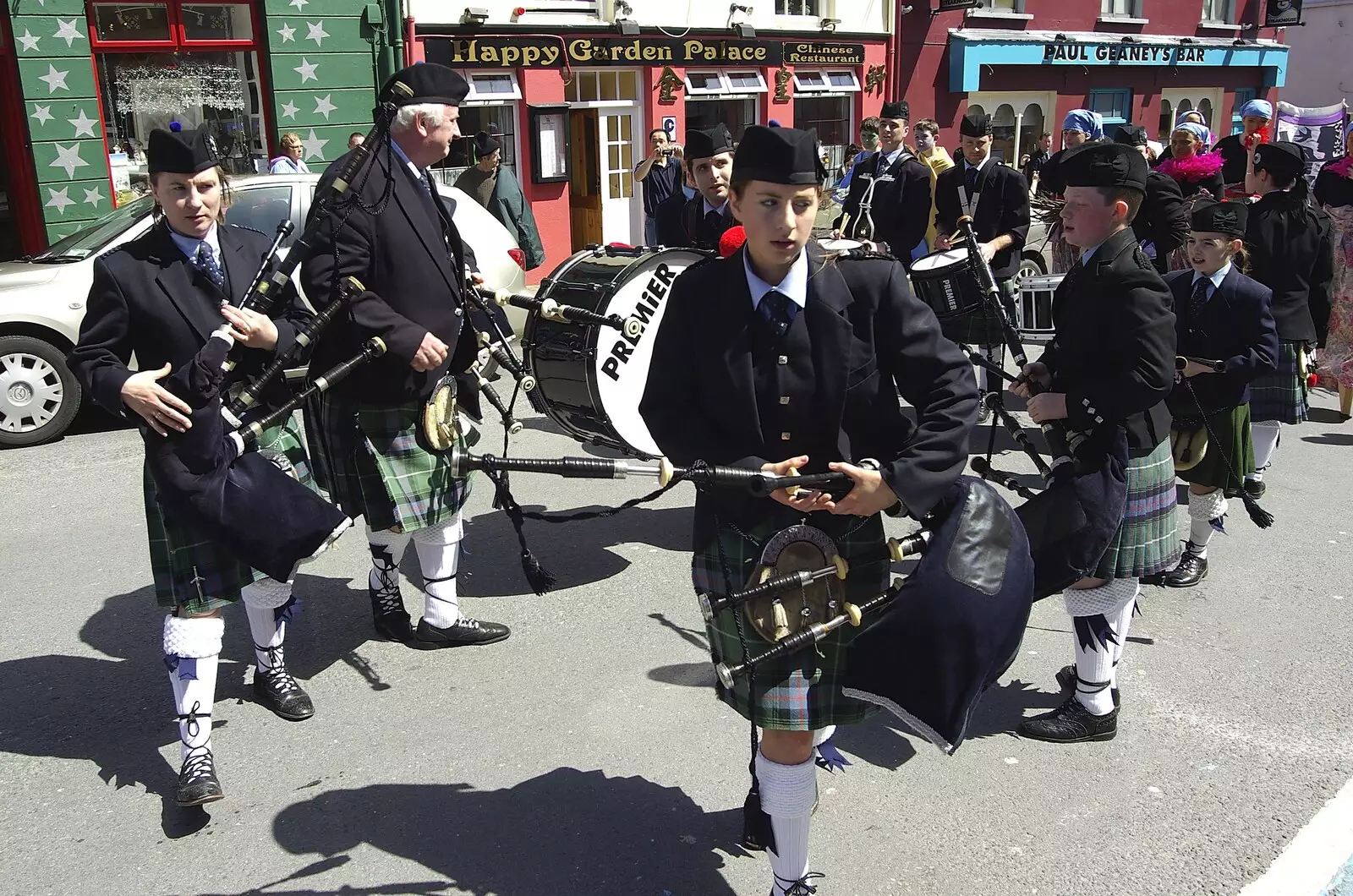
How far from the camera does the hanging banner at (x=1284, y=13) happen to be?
2520 cm

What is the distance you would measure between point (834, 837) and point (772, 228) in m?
1.75

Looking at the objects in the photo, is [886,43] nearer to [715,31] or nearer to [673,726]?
[715,31]

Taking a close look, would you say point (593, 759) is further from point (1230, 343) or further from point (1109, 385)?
point (1230, 343)

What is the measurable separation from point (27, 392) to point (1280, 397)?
7.47 m

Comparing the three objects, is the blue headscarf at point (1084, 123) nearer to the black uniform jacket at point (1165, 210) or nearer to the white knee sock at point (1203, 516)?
the white knee sock at point (1203, 516)

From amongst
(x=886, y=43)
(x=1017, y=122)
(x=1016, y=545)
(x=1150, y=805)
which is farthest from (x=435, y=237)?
(x=1017, y=122)

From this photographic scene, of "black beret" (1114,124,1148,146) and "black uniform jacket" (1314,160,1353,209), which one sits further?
"black uniform jacket" (1314,160,1353,209)

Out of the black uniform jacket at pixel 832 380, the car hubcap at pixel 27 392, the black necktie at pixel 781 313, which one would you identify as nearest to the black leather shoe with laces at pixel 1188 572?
the black uniform jacket at pixel 832 380

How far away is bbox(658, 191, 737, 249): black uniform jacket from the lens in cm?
561

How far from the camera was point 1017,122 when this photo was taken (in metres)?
22.0

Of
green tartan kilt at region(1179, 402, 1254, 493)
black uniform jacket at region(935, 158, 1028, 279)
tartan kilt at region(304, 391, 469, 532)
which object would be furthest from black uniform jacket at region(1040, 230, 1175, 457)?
black uniform jacket at region(935, 158, 1028, 279)

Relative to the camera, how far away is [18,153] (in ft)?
37.7

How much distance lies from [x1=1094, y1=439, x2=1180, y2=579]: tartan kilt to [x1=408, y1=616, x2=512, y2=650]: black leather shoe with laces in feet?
7.49

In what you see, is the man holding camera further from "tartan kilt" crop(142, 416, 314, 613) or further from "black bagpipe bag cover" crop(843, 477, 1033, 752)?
"black bagpipe bag cover" crop(843, 477, 1033, 752)
